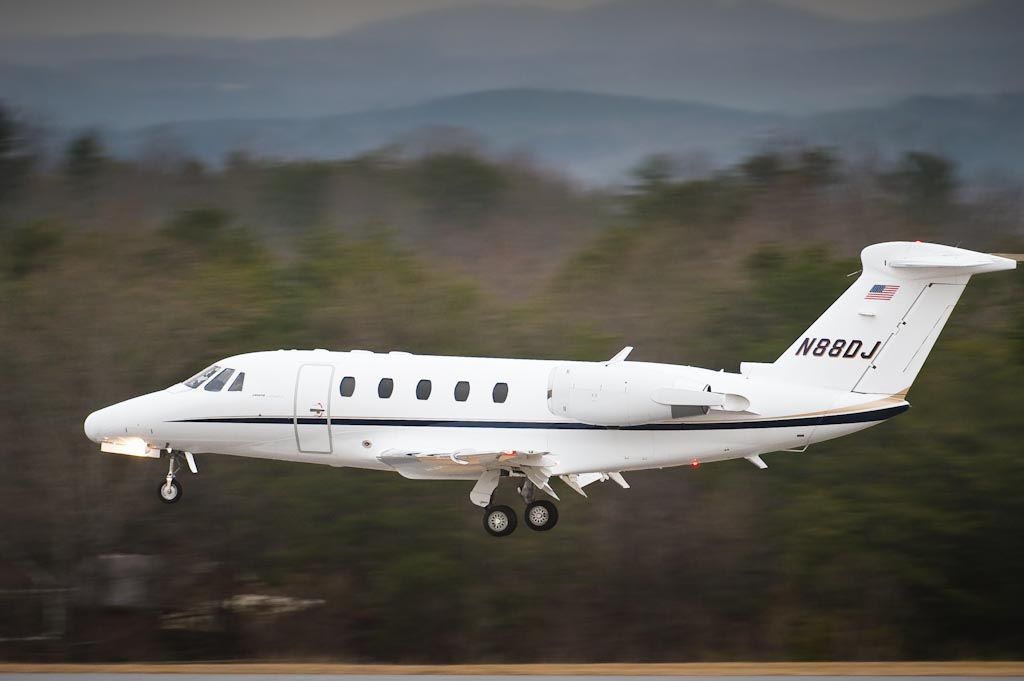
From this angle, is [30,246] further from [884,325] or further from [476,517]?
[884,325]

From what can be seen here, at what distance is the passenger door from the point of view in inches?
861

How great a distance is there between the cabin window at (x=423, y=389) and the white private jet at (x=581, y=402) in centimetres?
3

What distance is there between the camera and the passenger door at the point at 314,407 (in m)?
21.9

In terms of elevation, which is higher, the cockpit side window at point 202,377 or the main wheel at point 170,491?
the cockpit side window at point 202,377

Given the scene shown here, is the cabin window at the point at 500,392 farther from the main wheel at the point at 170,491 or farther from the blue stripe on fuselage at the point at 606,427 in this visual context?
the main wheel at the point at 170,491

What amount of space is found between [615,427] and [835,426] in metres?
3.39

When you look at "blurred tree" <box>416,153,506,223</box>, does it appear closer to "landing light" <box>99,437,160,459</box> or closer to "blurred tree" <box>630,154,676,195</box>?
"blurred tree" <box>630,154,676,195</box>

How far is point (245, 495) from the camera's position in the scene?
34.6m

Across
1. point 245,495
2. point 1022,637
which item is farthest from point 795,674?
point 245,495

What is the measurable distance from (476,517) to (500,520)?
38.1 ft

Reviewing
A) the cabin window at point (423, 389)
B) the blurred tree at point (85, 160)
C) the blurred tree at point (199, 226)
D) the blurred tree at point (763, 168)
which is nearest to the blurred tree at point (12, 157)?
the blurred tree at point (85, 160)

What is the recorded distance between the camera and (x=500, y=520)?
21.9 metres

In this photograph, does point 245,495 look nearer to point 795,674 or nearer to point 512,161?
point 795,674

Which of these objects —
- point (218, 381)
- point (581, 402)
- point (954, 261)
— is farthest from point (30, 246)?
point (954, 261)
